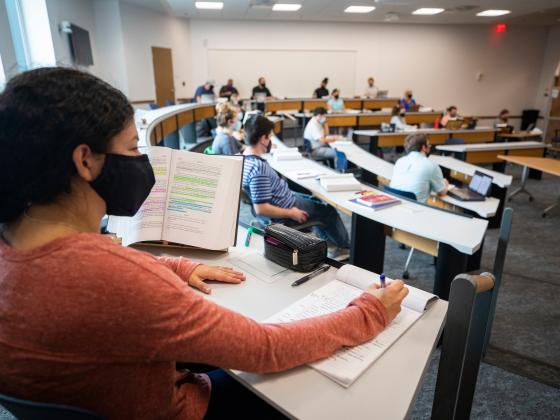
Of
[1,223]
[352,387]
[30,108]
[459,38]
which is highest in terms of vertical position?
[459,38]

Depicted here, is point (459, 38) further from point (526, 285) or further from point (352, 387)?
point (352, 387)

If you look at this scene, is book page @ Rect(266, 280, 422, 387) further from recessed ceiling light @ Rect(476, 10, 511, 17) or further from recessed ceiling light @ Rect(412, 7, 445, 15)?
recessed ceiling light @ Rect(476, 10, 511, 17)

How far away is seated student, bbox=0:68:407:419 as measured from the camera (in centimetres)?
69

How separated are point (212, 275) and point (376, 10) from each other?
34.1ft

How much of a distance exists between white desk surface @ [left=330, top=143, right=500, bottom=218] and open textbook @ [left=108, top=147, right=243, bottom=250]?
2268 mm

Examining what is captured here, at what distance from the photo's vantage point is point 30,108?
695 mm

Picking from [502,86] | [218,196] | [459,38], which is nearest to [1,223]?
[218,196]

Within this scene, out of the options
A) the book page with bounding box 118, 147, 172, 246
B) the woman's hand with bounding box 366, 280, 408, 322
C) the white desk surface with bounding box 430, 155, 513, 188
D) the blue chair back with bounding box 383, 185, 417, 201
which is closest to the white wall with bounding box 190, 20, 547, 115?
the white desk surface with bounding box 430, 155, 513, 188

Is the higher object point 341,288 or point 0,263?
point 0,263

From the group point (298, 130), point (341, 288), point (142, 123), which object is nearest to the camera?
point (341, 288)

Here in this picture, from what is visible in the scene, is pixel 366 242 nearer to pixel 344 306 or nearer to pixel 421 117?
pixel 344 306

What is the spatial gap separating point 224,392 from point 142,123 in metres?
3.34

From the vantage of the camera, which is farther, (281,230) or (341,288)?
(281,230)

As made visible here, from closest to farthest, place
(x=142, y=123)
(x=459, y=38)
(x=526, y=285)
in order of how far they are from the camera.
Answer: (x=526, y=285)
(x=142, y=123)
(x=459, y=38)
